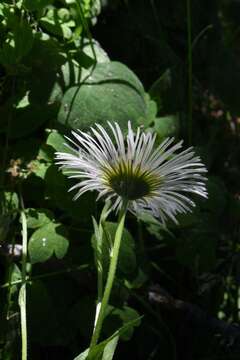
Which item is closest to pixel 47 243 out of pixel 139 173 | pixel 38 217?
pixel 38 217

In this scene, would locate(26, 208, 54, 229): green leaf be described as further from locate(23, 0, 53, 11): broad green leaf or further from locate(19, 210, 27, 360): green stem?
locate(23, 0, 53, 11): broad green leaf

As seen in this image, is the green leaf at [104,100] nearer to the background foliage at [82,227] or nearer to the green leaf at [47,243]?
the background foliage at [82,227]

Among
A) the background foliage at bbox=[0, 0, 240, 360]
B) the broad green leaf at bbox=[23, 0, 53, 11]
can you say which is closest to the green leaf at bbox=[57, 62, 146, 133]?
the background foliage at bbox=[0, 0, 240, 360]

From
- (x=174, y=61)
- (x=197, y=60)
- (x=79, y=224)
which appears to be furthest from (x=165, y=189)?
(x=197, y=60)

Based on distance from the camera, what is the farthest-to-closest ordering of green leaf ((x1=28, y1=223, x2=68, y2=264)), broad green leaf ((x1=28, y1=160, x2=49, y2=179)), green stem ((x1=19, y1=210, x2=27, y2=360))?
broad green leaf ((x1=28, y1=160, x2=49, y2=179))
green leaf ((x1=28, y1=223, x2=68, y2=264))
green stem ((x1=19, y1=210, x2=27, y2=360))

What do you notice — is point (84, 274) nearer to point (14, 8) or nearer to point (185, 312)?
point (185, 312)

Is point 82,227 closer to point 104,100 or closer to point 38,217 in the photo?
point 38,217

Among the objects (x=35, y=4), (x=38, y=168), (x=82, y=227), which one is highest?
(x=35, y=4)
